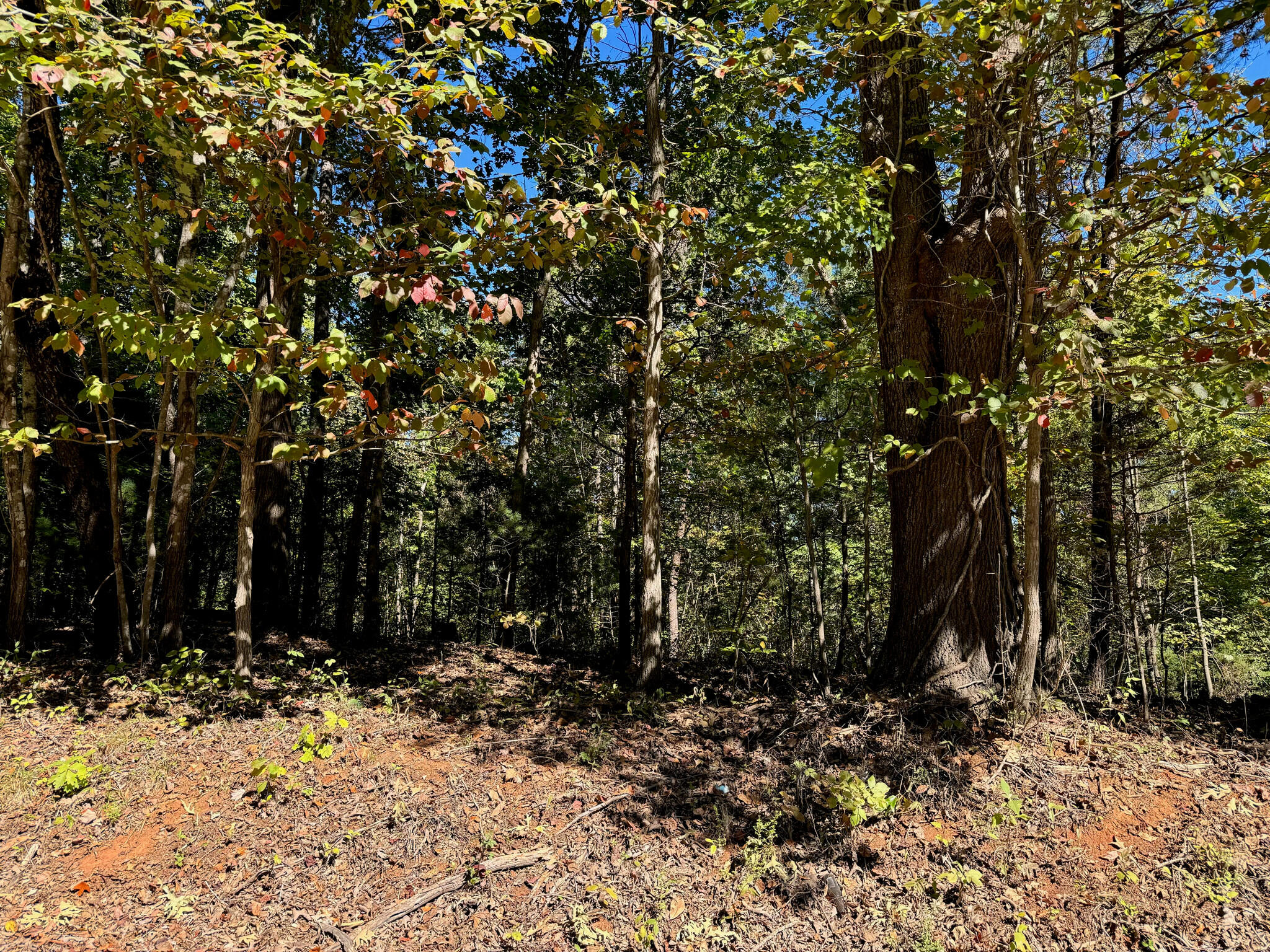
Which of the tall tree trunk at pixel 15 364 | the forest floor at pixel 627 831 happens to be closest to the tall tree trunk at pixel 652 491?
the forest floor at pixel 627 831

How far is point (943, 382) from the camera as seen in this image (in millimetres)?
4559

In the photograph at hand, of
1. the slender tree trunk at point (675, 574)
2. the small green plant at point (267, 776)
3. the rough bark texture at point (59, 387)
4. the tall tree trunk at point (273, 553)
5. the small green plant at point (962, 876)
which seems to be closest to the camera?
the small green plant at point (962, 876)

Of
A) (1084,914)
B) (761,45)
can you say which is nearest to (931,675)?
(1084,914)

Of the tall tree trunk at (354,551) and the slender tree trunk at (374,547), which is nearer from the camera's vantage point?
the tall tree trunk at (354,551)

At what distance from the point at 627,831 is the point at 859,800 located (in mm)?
1281

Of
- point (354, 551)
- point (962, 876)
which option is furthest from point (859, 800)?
point (354, 551)

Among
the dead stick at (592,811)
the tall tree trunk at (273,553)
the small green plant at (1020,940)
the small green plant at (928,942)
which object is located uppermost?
the tall tree trunk at (273,553)

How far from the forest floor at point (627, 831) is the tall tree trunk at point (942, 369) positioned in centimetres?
61

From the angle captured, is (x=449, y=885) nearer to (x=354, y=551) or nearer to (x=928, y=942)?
(x=928, y=942)

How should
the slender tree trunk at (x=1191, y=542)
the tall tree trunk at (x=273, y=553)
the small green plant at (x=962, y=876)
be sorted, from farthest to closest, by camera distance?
the tall tree trunk at (x=273, y=553) → the slender tree trunk at (x=1191, y=542) → the small green plant at (x=962, y=876)

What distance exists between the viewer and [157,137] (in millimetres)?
3490

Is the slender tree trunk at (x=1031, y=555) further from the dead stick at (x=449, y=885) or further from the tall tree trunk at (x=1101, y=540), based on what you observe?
the dead stick at (x=449, y=885)

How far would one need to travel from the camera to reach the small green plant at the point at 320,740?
3908 mm

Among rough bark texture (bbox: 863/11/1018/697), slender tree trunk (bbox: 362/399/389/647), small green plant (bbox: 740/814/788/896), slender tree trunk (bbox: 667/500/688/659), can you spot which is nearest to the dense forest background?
rough bark texture (bbox: 863/11/1018/697)
